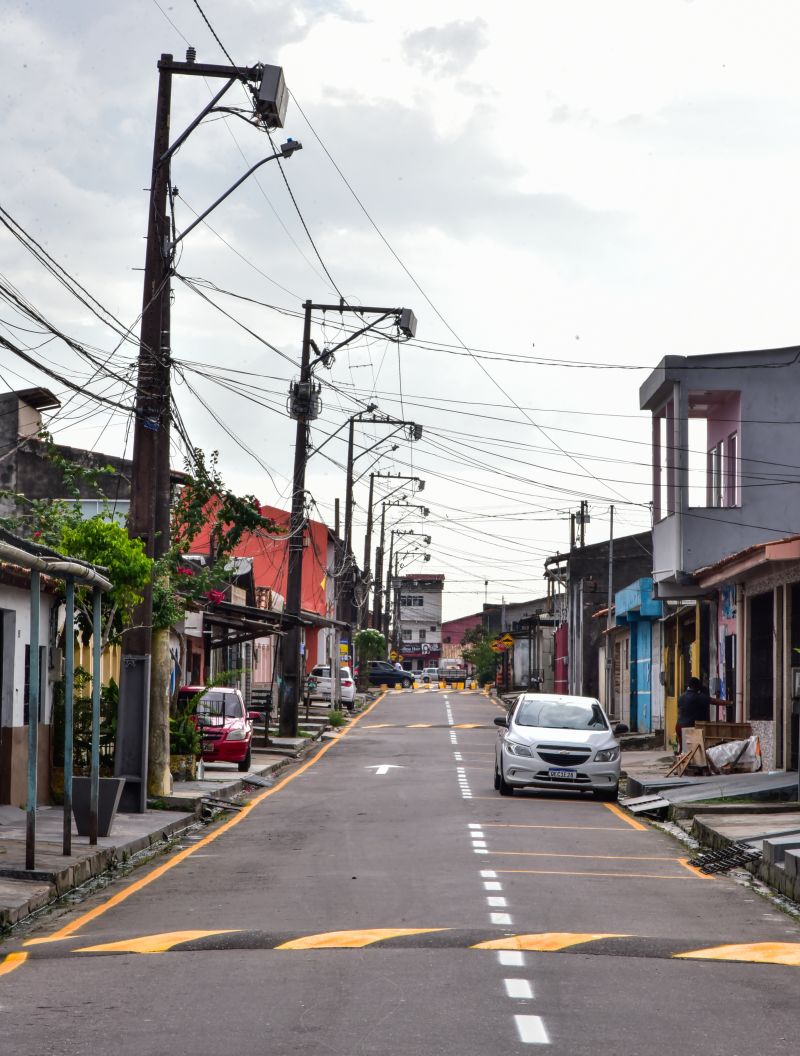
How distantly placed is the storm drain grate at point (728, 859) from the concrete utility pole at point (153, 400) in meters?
7.68

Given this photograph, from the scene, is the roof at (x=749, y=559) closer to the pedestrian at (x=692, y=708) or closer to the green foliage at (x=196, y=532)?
the pedestrian at (x=692, y=708)

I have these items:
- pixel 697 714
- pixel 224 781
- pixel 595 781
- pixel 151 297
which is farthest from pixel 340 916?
pixel 697 714

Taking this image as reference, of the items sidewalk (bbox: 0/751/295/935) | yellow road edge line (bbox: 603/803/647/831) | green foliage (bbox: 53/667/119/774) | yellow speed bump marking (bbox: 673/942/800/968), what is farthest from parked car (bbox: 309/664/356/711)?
yellow speed bump marking (bbox: 673/942/800/968)

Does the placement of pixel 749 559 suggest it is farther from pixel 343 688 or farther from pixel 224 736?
pixel 343 688

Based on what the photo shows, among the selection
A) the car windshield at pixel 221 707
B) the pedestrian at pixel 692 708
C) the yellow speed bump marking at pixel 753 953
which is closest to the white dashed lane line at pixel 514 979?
the yellow speed bump marking at pixel 753 953

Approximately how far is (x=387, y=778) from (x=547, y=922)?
17121 mm

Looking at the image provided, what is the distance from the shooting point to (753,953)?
10.2m

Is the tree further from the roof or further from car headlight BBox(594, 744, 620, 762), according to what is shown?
car headlight BBox(594, 744, 620, 762)

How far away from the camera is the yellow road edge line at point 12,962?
9188 millimetres

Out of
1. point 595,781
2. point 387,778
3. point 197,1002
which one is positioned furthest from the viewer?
point 387,778

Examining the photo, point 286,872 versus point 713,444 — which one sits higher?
point 713,444

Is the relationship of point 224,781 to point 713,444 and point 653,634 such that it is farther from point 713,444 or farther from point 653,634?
point 653,634

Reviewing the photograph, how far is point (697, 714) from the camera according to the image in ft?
89.0

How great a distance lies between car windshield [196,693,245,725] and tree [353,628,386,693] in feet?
147
